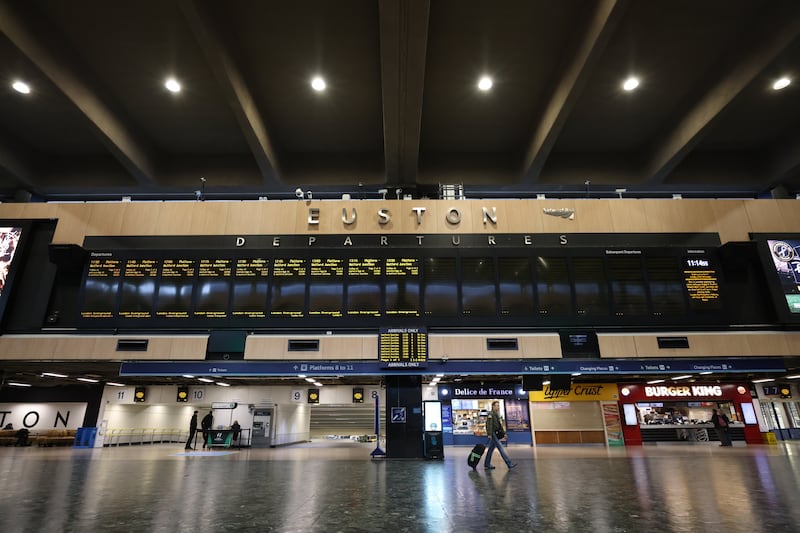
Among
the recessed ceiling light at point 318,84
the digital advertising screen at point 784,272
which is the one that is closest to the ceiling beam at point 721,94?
the digital advertising screen at point 784,272

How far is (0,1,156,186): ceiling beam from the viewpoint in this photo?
372 inches

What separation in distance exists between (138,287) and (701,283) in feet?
45.3

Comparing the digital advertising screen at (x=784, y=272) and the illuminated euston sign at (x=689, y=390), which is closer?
the digital advertising screen at (x=784, y=272)

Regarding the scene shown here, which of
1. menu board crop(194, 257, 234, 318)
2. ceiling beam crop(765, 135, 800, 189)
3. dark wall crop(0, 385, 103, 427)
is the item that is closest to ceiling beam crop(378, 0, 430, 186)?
menu board crop(194, 257, 234, 318)

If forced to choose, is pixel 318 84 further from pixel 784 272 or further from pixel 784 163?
pixel 784 163

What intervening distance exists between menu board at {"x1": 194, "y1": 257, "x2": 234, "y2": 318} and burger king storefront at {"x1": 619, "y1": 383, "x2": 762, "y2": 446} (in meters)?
18.3

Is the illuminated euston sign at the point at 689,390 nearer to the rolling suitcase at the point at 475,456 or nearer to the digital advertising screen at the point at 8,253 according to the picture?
the rolling suitcase at the point at 475,456

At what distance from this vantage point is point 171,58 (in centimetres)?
1106

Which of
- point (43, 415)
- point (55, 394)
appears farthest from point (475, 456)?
point (43, 415)

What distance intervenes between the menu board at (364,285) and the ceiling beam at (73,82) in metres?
9.11

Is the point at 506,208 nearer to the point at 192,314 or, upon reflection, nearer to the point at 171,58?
the point at 192,314

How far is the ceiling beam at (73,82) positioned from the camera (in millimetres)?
9445

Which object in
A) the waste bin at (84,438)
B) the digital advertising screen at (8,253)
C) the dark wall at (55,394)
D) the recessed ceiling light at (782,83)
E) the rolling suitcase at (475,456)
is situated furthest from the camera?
the dark wall at (55,394)

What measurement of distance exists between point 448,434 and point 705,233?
541 inches
